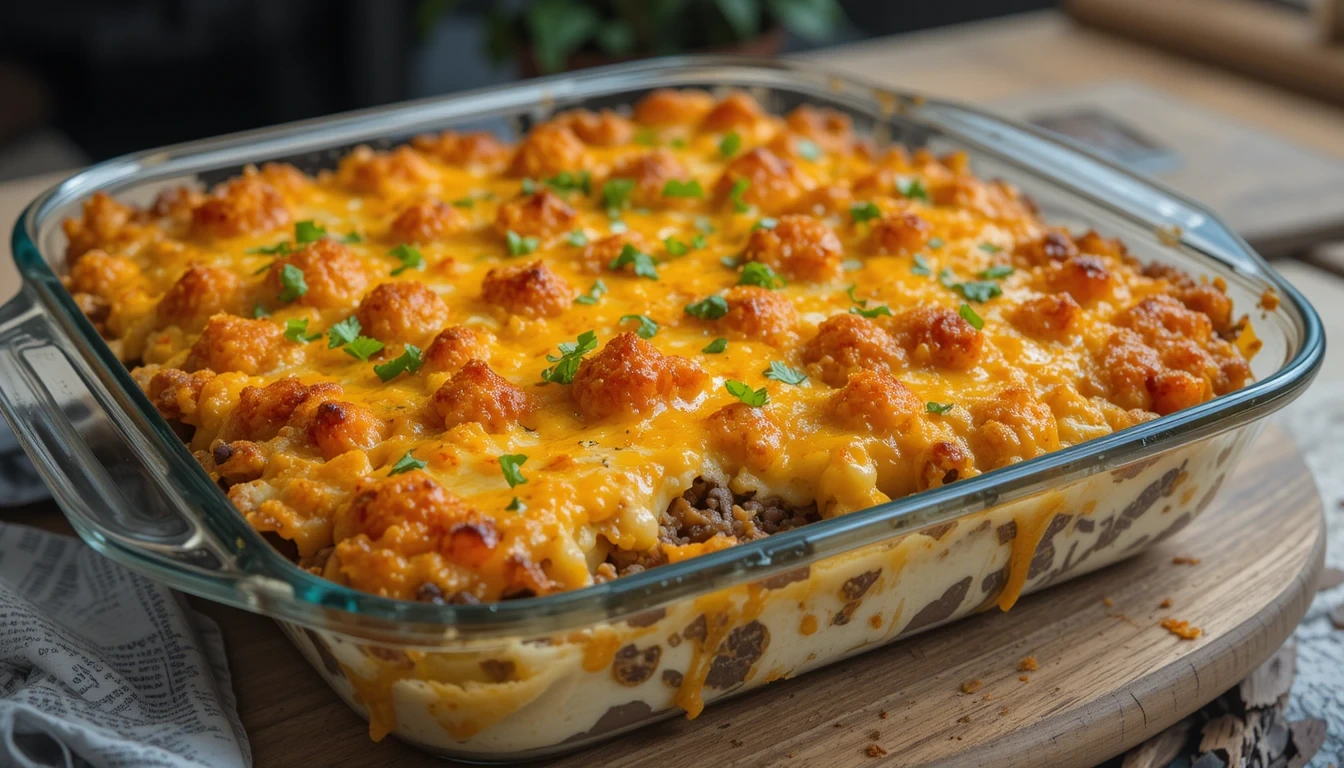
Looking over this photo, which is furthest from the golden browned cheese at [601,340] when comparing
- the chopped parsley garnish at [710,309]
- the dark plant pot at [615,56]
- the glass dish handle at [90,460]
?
the dark plant pot at [615,56]

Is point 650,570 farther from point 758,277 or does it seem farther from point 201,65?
point 201,65

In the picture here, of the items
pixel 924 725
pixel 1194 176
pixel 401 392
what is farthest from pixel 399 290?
pixel 1194 176

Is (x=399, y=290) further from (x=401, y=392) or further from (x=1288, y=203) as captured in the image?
(x=1288, y=203)

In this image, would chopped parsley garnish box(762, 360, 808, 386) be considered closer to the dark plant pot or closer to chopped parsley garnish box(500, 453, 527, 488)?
chopped parsley garnish box(500, 453, 527, 488)

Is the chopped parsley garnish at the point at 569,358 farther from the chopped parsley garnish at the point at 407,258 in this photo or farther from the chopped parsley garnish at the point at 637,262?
the chopped parsley garnish at the point at 407,258

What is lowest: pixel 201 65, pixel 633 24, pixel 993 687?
pixel 201 65

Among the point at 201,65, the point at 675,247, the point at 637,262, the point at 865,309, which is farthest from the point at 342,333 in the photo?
the point at 201,65
